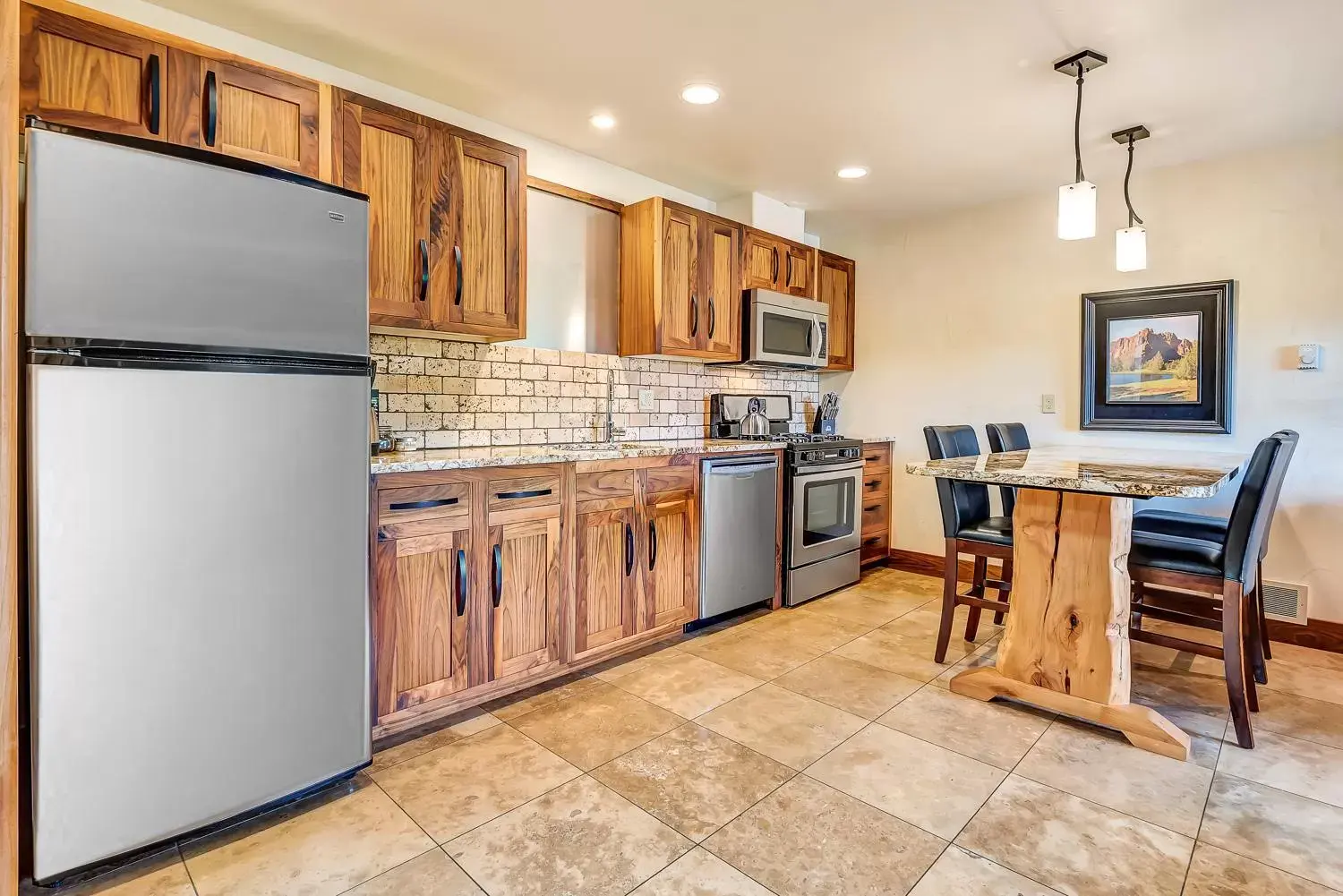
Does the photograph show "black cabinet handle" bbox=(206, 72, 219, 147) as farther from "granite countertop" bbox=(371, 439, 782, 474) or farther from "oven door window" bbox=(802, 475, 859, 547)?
"oven door window" bbox=(802, 475, 859, 547)

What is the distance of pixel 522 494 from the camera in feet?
7.87

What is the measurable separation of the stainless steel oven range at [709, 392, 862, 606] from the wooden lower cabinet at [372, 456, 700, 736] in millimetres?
746

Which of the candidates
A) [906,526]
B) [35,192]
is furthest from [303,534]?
[906,526]

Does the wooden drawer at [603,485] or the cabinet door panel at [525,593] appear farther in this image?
the wooden drawer at [603,485]

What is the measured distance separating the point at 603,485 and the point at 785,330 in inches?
73.2

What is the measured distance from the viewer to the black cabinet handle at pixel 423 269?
2.42m

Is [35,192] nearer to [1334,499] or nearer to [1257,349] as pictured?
[1257,349]

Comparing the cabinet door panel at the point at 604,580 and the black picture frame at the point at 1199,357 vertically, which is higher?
the black picture frame at the point at 1199,357

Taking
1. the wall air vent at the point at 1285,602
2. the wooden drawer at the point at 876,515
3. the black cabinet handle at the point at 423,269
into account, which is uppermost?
the black cabinet handle at the point at 423,269

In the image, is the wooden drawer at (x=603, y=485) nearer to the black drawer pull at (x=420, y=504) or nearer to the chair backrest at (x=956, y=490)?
the black drawer pull at (x=420, y=504)

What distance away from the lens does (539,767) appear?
1.99 meters

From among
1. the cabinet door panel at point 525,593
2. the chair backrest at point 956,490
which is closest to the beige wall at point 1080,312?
the chair backrest at point 956,490

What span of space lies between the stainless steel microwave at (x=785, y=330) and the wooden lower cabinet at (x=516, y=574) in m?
1.13

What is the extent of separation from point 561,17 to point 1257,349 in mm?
3497
